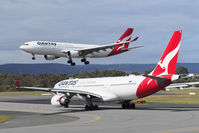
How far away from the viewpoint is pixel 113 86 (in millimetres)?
46031

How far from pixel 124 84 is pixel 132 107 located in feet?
13.1

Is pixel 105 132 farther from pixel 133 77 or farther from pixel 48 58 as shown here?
pixel 48 58

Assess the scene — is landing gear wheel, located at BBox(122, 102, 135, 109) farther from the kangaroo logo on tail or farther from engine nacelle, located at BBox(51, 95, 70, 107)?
engine nacelle, located at BBox(51, 95, 70, 107)

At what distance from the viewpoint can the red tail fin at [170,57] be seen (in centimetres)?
3825

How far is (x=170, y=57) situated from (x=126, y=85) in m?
7.41

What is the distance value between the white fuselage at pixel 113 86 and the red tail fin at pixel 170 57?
3602mm

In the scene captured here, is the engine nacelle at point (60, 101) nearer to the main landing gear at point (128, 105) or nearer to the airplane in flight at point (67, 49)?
the airplane in flight at point (67, 49)

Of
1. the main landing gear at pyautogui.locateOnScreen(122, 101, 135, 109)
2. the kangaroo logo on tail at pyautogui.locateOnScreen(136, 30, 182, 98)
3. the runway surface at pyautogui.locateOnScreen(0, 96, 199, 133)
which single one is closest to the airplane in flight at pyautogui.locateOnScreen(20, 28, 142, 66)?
the main landing gear at pyautogui.locateOnScreen(122, 101, 135, 109)

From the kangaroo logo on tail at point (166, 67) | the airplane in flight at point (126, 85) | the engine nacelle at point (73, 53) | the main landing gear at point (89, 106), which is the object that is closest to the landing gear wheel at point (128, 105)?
the airplane in flight at point (126, 85)

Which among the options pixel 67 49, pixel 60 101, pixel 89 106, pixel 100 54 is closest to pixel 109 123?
pixel 89 106

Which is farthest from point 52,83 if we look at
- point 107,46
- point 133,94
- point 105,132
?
point 105,132

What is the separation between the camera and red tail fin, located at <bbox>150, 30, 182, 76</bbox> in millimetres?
38253

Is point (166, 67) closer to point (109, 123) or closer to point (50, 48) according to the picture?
point (109, 123)

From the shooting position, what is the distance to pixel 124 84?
44.4 m
